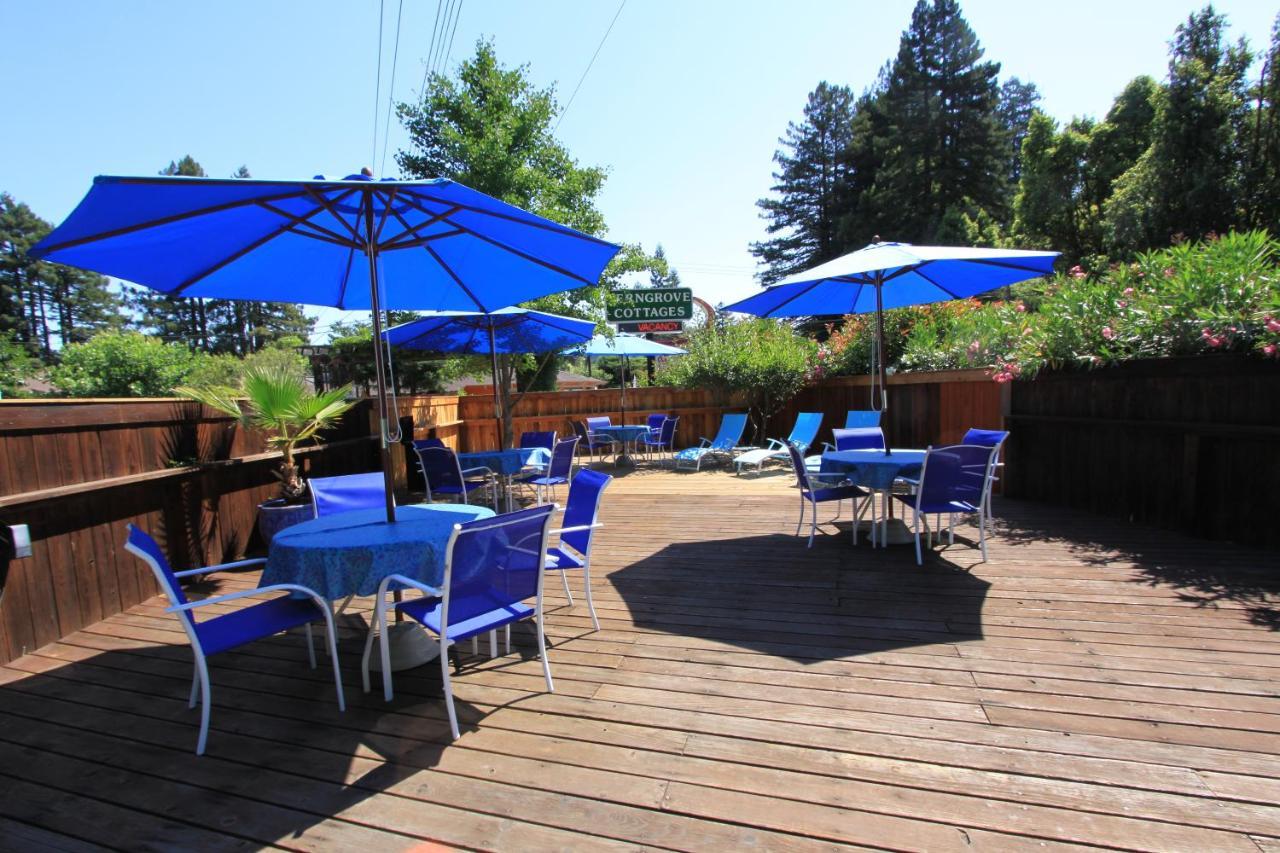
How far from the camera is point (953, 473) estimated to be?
3.87 m

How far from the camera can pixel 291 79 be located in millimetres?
8078

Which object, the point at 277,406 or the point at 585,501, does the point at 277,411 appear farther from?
the point at 585,501

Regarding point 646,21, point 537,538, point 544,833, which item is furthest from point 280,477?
point 646,21

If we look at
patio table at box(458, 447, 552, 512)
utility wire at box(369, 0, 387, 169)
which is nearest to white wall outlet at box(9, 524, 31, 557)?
patio table at box(458, 447, 552, 512)

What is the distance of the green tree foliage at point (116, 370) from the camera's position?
1430 cm

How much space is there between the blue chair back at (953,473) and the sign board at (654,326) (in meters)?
6.74

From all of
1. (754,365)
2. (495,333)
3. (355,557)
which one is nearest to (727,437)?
(754,365)

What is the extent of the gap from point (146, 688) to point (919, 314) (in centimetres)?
956

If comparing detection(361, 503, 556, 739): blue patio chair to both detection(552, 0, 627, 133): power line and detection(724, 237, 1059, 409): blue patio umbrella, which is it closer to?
detection(724, 237, 1059, 409): blue patio umbrella

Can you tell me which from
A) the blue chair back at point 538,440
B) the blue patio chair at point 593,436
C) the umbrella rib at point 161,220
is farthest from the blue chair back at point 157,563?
the blue patio chair at point 593,436

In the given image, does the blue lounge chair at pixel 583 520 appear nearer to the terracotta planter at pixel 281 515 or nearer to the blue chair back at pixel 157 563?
the blue chair back at pixel 157 563

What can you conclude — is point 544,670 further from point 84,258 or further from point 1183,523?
point 1183,523

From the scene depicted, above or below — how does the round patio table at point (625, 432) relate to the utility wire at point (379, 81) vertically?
below

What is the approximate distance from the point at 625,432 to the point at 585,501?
19.8 ft
